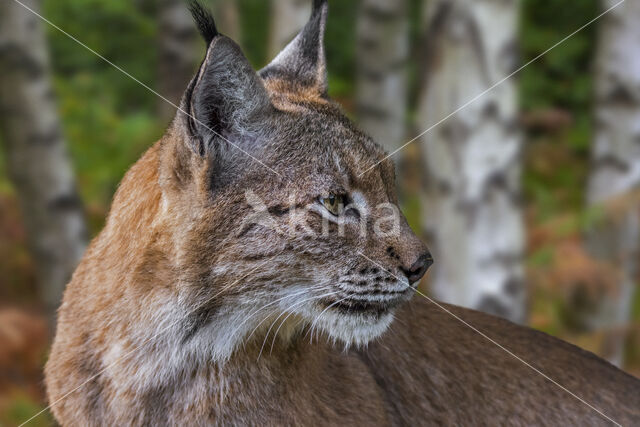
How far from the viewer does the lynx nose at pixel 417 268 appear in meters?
3.36

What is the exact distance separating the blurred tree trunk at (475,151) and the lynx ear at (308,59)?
7.93 feet

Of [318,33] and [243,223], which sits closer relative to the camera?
[243,223]

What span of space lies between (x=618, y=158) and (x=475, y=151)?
2759mm

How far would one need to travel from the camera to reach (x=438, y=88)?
641cm

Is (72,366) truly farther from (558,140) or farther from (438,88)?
(558,140)

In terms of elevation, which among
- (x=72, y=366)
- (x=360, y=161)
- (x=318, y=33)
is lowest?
(x=72, y=366)

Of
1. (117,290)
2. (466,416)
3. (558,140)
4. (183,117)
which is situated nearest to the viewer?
(183,117)

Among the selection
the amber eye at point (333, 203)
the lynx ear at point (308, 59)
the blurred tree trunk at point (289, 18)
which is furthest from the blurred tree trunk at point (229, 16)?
the amber eye at point (333, 203)

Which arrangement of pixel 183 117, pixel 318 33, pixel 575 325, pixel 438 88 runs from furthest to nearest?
pixel 575 325 < pixel 438 88 < pixel 318 33 < pixel 183 117

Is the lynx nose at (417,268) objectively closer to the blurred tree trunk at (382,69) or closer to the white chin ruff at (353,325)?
the white chin ruff at (353,325)

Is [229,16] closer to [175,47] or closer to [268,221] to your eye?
[175,47]

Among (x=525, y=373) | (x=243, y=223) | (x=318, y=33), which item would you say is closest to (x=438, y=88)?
(x=318, y=33)

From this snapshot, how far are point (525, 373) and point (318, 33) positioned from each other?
1903 mm

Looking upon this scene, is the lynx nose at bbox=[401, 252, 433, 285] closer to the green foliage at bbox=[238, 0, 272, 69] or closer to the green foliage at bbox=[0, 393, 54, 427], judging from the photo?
the green foliage at bbox=[0, 393, 54, 427]
